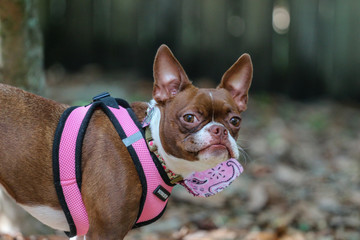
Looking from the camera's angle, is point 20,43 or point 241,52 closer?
point 20,43

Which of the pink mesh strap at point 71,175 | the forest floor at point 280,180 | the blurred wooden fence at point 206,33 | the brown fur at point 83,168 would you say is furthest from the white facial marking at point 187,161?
the blurred wooden fence at point 206,33

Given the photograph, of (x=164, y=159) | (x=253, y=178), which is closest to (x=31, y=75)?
(x=164, y=159)

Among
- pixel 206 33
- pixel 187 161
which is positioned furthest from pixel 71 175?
pixel 206 33

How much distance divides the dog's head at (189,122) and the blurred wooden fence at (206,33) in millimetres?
→ 6334

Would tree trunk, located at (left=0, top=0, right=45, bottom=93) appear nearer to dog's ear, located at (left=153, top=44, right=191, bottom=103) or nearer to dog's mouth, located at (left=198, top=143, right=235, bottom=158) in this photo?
dog's ear, located at (left=153, top=44, right=191, bottom=103)

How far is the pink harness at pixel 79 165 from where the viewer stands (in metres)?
3.33

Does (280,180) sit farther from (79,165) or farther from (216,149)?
(79,165)

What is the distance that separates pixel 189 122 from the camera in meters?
3.30

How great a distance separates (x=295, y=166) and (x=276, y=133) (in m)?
1.10

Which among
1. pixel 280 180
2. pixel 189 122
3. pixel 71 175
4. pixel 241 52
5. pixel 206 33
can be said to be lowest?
pixel 280 180

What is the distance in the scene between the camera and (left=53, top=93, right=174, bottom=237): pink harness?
333cm

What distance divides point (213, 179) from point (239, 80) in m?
0.77

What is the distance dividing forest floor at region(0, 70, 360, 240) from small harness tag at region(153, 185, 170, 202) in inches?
62.7

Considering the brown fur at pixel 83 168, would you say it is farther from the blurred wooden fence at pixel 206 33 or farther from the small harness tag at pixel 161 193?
the blurred wooden fence at pixel 206 33
